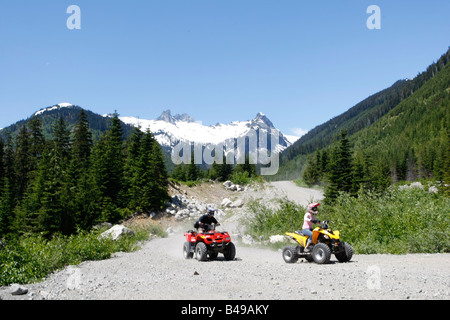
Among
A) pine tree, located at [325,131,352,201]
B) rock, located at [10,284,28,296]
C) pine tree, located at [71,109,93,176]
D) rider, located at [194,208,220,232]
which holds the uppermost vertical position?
pine tree, located at [71,109,93,176]

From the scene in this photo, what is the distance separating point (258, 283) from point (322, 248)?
12.3ft

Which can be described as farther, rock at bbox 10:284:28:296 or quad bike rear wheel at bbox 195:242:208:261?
quad bike rear wheel at bbox 195:242:208:261


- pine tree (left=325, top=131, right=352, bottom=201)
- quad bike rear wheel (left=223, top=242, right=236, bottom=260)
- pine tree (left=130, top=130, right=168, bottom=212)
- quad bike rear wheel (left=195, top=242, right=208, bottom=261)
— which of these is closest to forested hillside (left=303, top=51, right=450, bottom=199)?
pine tree (left=325, top=131, right=352, bottom=201)

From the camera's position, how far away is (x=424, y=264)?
991 centimetres

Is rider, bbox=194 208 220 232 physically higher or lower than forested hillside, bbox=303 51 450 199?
lower

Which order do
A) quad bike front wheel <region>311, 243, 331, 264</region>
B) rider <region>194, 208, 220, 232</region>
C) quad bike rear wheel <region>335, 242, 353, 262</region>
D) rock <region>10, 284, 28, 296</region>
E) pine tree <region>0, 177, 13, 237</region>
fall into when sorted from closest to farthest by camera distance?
rock <region>10, 284, 28, 296</region> → quad bike front wheel <region>311, 243, 331, 264</region> → quad bike rear wheel <region>335, 242, 353, 262</region> → rider <region>194, 208, 220, 232</region> → pine tree <region>0, 177, 13, 237</region>

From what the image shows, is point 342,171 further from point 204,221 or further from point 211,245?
point 211,245

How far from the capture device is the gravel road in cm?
675

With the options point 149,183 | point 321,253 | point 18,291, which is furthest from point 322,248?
point 149,183

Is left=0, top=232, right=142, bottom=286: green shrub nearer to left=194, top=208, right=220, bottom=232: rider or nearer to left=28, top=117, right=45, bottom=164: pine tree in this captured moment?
left=194, top=208, right=220, bottom=232: rider

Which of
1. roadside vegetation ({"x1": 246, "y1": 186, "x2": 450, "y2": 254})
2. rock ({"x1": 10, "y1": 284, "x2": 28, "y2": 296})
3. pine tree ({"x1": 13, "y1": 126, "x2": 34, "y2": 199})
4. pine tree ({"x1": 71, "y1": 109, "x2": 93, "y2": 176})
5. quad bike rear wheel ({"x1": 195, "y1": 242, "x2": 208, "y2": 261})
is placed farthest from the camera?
pine tree ({"x1": 13, "y1": 126, "x2": 34, "y2": 199})

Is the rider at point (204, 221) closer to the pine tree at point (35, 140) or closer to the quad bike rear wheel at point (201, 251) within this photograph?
the quad bike rear wheel at point (201, 251)

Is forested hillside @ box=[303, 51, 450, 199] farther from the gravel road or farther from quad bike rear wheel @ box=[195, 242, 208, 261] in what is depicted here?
the gravel road
